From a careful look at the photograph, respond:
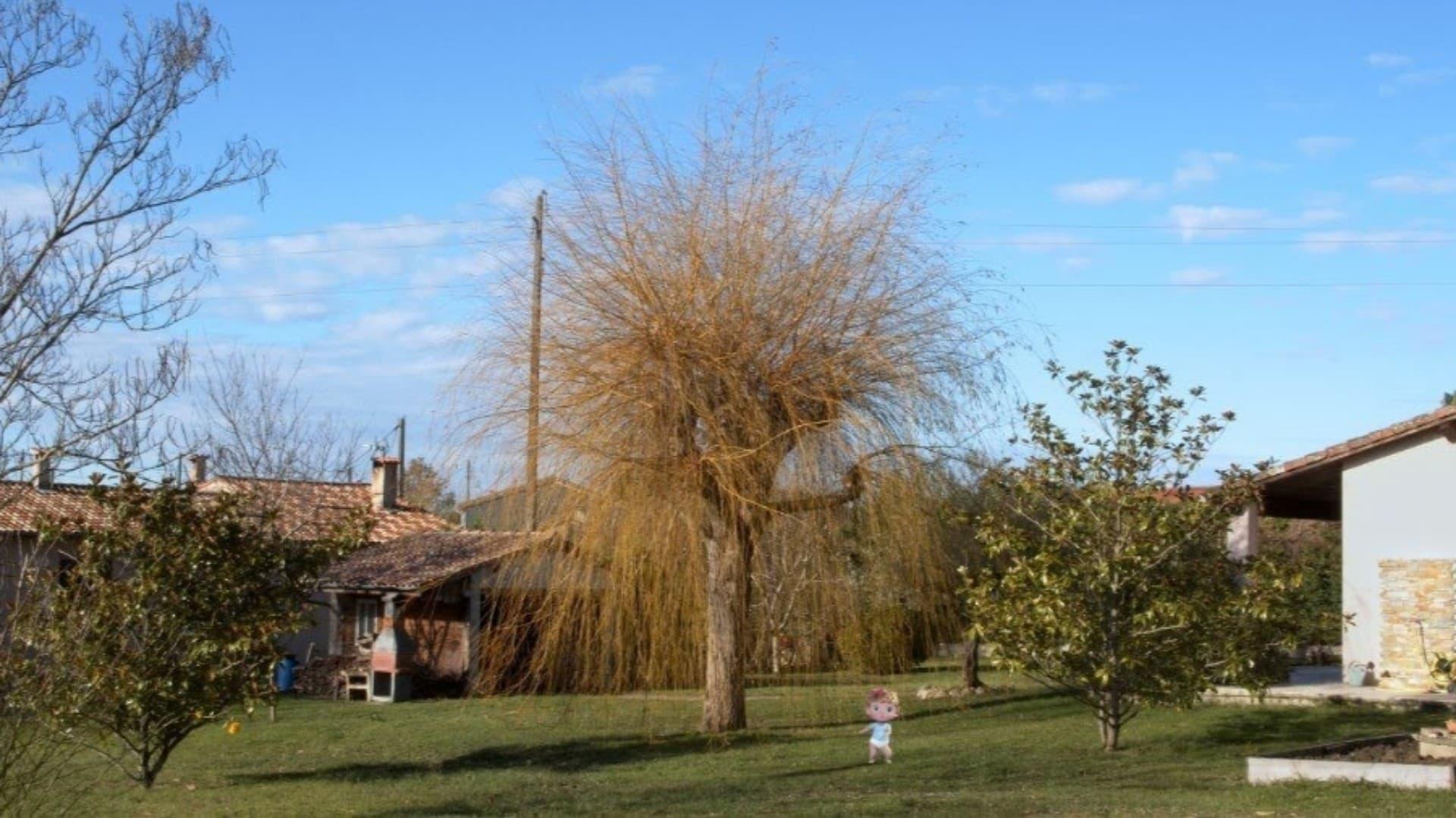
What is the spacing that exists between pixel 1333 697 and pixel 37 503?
25.3 meters

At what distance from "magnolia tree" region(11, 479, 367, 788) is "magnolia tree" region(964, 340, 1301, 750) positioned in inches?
314

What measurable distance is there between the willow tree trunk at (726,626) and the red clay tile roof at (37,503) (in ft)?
23.5

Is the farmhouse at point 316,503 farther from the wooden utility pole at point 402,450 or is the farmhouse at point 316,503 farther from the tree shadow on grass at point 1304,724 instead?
the tree shadow on grass at point 1304,724

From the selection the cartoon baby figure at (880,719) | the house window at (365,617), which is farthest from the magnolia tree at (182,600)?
the house window at (365,617)

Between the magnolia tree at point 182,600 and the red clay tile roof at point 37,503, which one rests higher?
the red clay tile roof at point 37,503

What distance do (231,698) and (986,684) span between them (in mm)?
16325

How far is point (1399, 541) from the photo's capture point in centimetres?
2241

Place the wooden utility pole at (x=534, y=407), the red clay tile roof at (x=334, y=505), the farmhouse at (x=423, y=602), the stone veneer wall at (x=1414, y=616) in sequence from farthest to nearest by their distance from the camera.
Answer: the red clay tile roof at (x=334, y=505) < the farmhouse at (x=423, y=602) < the stone veneer wall at (x=1414, y=616) < the wooden utility pole at (x=534, y=407)

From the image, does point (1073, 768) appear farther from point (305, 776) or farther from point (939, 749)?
point (305, 776)

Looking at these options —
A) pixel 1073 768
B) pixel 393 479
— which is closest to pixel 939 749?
pixel 1073 768

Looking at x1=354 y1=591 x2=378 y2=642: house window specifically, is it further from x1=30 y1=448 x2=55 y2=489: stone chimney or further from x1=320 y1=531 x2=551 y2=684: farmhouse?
x1=30 y1=448 x2=55 y2=489: stone chimney

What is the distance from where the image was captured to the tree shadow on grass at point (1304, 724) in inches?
730

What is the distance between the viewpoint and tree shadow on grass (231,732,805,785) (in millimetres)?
19062

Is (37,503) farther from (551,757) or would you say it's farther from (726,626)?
(726,626)
